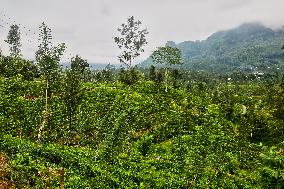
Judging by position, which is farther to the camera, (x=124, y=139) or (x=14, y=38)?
(x=14, y=38)

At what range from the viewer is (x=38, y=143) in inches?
1567

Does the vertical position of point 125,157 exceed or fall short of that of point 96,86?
it falls short

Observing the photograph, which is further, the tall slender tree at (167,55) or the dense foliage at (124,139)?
the tall slender tree at (167,55)

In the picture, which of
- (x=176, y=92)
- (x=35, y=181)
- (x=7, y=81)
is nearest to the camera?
(x=35, y=181)

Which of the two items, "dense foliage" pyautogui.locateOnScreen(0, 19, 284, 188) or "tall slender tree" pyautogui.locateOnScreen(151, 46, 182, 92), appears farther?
"tall slender tree" pyautogui.locateOnScreen(151, 46, 182, 92)

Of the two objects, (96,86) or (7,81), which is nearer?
(7,81)

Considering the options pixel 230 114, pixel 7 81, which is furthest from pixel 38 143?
pixel 230 114

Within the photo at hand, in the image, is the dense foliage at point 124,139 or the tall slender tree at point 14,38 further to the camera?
the tall slender tree at point 14,38

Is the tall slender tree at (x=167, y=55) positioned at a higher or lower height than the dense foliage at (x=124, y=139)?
higher

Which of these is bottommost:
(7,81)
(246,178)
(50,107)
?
(246,178)

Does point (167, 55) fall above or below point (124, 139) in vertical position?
above

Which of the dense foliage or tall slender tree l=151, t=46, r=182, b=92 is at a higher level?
tall slender tree l=151, t=46, r=182, b=92

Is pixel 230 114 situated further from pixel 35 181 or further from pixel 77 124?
pixel 35 181

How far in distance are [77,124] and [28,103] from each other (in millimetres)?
7937
